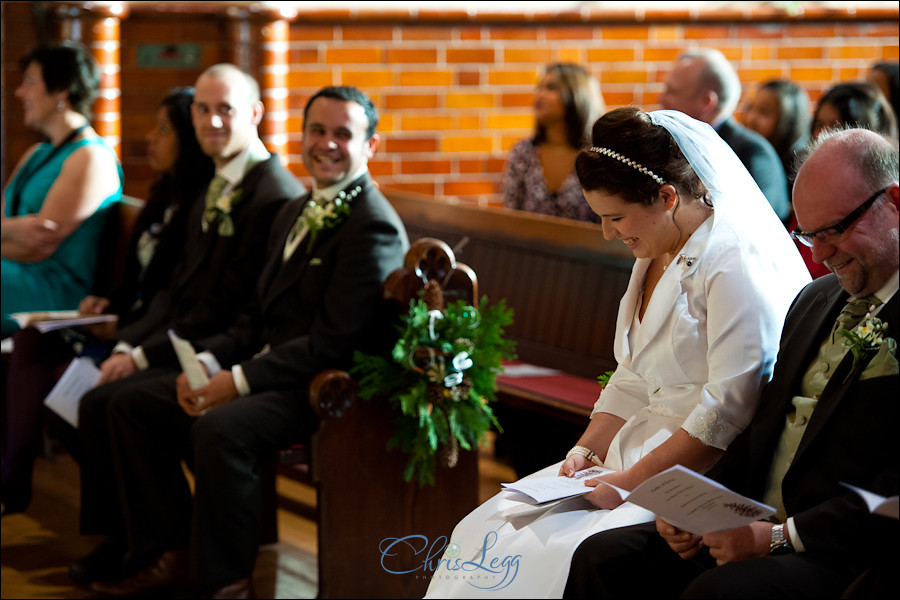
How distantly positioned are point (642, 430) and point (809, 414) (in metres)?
0.44

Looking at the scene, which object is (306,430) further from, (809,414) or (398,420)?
(809,414)

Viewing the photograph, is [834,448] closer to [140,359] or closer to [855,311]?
[855,311]

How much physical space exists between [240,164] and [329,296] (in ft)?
3.44

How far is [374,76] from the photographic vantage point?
6.67 meters

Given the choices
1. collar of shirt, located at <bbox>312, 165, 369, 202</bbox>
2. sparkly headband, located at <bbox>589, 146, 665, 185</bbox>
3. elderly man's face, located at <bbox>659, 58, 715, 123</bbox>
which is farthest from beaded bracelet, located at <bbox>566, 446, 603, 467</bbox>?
elderly man's face, located at <bbox>659, 58, 715, 123</bbox>

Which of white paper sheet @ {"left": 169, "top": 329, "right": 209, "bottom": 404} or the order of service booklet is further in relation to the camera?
white paper sheet @ {"left": 169, "top": 329, "right": 209, "bottom": 404}

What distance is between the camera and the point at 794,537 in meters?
2.28

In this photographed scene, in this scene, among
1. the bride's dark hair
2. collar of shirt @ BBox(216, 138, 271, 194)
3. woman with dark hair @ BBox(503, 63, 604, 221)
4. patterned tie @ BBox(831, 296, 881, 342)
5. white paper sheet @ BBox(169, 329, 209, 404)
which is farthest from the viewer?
woman with dark hair @ BBox(503, 63, 604, 221)

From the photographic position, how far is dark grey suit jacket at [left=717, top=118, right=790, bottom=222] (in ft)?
16.0

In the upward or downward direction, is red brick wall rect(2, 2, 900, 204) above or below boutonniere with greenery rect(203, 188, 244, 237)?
above

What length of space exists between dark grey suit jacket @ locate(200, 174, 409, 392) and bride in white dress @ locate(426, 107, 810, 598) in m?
1.21

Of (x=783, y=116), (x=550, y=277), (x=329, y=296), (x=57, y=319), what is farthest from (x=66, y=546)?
(x=783, y=116)

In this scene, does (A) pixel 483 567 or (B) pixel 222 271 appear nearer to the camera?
(A) pixel 483 567

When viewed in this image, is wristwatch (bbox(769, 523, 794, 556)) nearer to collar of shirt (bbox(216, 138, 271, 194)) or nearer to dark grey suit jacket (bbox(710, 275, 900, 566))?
dark grey suit jacket (bbox(710, 275, 900, 566))
